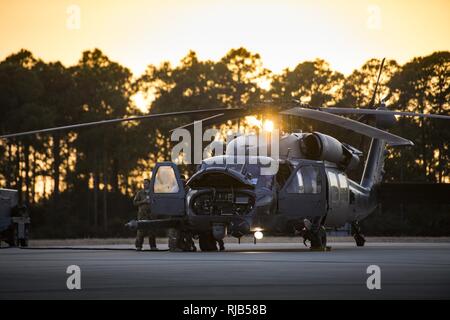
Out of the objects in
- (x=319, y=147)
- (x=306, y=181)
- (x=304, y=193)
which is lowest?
(x=304, y=193)

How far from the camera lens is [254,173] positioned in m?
23.8

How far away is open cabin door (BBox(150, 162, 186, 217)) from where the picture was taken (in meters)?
24.1

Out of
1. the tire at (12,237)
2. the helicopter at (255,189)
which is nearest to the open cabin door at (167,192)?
the helicopter at (255,189)

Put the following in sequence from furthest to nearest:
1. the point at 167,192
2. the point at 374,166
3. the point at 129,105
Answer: the point at 129,105 → the point at 374,166 → the point at 167,192

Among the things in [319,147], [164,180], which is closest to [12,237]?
[164,180]

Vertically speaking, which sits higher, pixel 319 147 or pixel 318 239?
pixel 319 147

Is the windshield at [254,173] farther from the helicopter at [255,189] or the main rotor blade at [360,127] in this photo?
the main rotor blade at [360,127]

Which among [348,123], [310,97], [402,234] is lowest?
[402,234]

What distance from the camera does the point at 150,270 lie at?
1578cm

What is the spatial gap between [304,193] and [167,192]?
3314 mm

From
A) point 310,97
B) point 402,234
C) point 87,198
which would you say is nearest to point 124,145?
point 87,198

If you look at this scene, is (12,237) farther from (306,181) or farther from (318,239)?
(306,181)

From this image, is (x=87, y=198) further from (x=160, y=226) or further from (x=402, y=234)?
(x=160, y=226)
